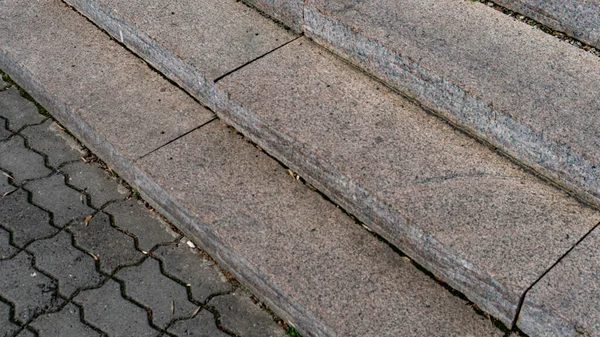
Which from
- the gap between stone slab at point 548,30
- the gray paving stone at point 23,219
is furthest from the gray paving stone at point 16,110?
the gap between stone slab at point 548,30

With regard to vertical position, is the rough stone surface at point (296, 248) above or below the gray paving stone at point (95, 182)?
above

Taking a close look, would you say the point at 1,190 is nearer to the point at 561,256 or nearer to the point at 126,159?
the point at 126,159

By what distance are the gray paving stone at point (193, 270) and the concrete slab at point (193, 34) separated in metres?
0.93

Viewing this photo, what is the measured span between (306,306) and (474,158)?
1.08 meters

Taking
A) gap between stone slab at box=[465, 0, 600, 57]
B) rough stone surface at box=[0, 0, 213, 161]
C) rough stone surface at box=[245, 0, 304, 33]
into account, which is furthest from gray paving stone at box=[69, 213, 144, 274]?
gap between stone slab at box=[465, 0, 600, 57]

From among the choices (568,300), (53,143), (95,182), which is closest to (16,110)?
(53,143)

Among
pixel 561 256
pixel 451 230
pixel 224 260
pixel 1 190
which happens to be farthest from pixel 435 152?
pixel 1 190

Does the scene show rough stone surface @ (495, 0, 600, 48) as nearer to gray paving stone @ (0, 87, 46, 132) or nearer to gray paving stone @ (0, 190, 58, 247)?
gray paving stone @ (0, 190, 58, 247)

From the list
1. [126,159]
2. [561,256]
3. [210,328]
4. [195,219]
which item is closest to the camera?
[561,256]

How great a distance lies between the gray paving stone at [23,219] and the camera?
3.95m

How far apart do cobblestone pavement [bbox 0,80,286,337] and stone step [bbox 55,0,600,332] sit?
2.30 ft

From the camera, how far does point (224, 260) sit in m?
3.71

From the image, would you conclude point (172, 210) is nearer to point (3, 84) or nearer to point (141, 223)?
point (141, 223)

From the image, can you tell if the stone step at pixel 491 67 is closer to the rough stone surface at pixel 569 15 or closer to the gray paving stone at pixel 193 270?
the rough stone surface at pixel 569 15
